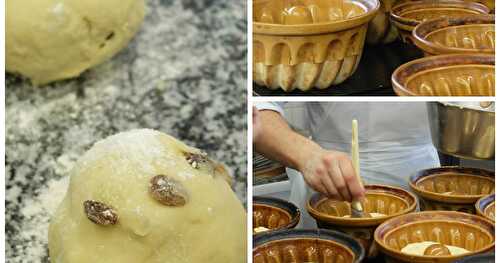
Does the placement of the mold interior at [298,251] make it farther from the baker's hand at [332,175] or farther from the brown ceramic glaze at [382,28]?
the brown ceramic glaze at [382,28]

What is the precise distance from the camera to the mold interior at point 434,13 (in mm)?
913

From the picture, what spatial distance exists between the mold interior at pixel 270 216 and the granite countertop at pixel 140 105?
34 cm

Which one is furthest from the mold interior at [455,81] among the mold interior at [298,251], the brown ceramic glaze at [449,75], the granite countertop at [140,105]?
the granite countertop at [140,105]

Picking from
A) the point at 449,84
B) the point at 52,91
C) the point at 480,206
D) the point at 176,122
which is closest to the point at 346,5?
the point at 449,84

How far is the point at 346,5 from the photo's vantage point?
3.00 ft

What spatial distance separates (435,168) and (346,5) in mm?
216

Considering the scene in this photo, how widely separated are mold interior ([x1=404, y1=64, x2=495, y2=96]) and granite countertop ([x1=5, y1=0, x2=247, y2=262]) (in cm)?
46

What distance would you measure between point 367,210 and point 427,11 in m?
0.24

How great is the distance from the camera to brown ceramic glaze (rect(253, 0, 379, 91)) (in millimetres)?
868

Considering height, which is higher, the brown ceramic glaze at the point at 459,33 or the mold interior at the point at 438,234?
the brown ceramic glaze at the point at 459,33

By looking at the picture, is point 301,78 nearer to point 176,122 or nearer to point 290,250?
point 290,250

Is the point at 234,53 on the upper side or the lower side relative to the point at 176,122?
upper

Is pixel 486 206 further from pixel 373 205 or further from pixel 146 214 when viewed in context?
pixel 146 214

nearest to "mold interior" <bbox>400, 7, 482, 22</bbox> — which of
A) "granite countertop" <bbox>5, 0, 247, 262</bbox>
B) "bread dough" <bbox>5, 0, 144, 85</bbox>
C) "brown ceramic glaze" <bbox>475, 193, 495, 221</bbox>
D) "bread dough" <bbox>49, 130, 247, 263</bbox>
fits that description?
"brown ceramic glaze" <bbox>475, 193, 495, 221</bbox>
